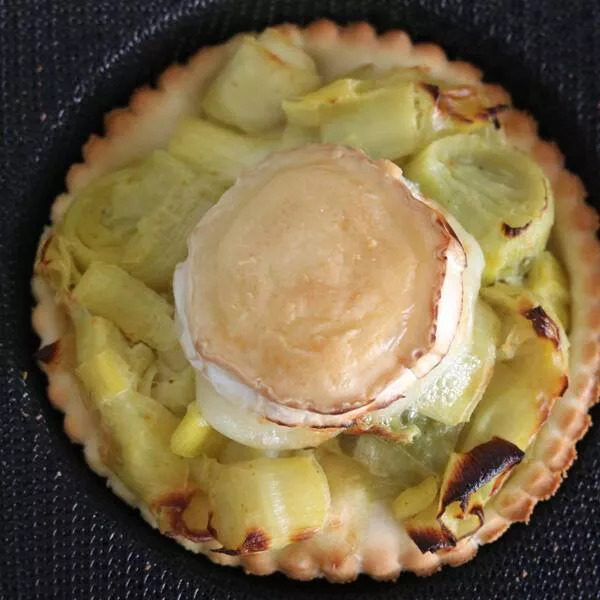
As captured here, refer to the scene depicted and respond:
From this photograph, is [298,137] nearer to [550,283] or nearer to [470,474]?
[550,283]

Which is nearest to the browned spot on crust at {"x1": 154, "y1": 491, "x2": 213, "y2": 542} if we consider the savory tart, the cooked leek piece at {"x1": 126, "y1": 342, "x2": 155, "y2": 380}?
the savory tart

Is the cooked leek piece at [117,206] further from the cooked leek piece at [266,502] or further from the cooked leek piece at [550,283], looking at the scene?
the cooked leek piece at [550,283]

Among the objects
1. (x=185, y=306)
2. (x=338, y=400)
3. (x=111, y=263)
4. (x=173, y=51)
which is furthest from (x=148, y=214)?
(x=338, y=400)

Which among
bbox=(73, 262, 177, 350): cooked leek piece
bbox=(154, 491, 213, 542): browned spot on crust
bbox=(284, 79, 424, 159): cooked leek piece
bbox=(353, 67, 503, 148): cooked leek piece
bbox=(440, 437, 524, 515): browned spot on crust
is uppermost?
bbox=(353, 67, 503, 148): cooked leek piece

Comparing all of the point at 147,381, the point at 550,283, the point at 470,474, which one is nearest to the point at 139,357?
the point at 147,381

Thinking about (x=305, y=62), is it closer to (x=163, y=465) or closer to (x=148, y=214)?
(x=148, y=214)

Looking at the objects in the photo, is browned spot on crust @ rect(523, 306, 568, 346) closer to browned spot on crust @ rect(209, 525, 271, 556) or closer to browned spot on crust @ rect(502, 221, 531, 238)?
browned spot on crust @ rect(502, 221, 531, 238)

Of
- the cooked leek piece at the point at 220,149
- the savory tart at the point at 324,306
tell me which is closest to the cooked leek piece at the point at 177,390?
the savory tart at the point at 324,306
